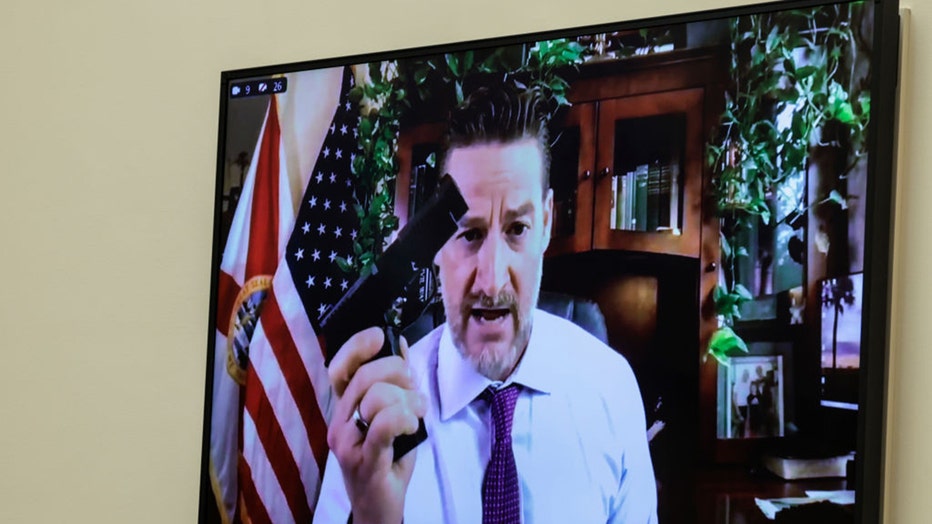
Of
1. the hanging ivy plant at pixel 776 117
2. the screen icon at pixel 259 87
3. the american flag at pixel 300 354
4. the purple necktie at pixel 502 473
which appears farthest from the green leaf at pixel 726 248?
the screen icon at pixel 259 87

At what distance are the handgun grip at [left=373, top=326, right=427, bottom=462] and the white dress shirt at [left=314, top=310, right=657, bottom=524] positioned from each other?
0.04 ft

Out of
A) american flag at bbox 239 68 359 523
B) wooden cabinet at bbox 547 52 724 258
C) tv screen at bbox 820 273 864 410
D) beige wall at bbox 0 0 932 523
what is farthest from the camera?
beige wall at bbox 0 0 932 523

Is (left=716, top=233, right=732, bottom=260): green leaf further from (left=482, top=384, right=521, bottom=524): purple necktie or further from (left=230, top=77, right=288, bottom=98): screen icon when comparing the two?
(left=230, top=77, right=288, bottom=98): screen icon

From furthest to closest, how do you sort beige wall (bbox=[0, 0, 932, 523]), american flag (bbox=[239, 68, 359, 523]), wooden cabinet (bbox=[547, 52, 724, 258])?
1. beige wall (bbox=[0, 0, 932, 523])
2. american flag (bbox=[239, 68, 359, 523])
3. wooden cabinet (bbox=[547, 52, 724, 258])

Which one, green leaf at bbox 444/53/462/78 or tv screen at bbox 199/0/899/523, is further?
green leaf at bbox 444/53/462/78

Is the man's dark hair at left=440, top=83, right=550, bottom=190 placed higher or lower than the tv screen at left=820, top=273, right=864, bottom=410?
higher

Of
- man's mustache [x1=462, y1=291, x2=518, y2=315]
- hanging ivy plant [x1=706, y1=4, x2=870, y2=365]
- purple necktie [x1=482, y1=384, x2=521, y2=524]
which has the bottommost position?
purple necktie [x1=482, y1=384, x2=521, y2=524]

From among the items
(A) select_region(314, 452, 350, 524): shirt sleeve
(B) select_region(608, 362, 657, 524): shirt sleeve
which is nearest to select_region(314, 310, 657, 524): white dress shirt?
(B) select_region(608, 362, 657, 524): shirt sleeve

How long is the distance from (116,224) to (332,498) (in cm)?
64

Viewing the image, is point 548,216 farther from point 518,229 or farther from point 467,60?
point 467,60

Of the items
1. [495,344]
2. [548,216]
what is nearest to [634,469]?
[495,344]

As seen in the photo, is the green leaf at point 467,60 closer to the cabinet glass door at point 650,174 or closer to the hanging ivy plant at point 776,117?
the cabinet glass door at point 650,174

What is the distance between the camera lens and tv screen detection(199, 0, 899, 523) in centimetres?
120

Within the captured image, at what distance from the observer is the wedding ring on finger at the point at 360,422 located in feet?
4.80
